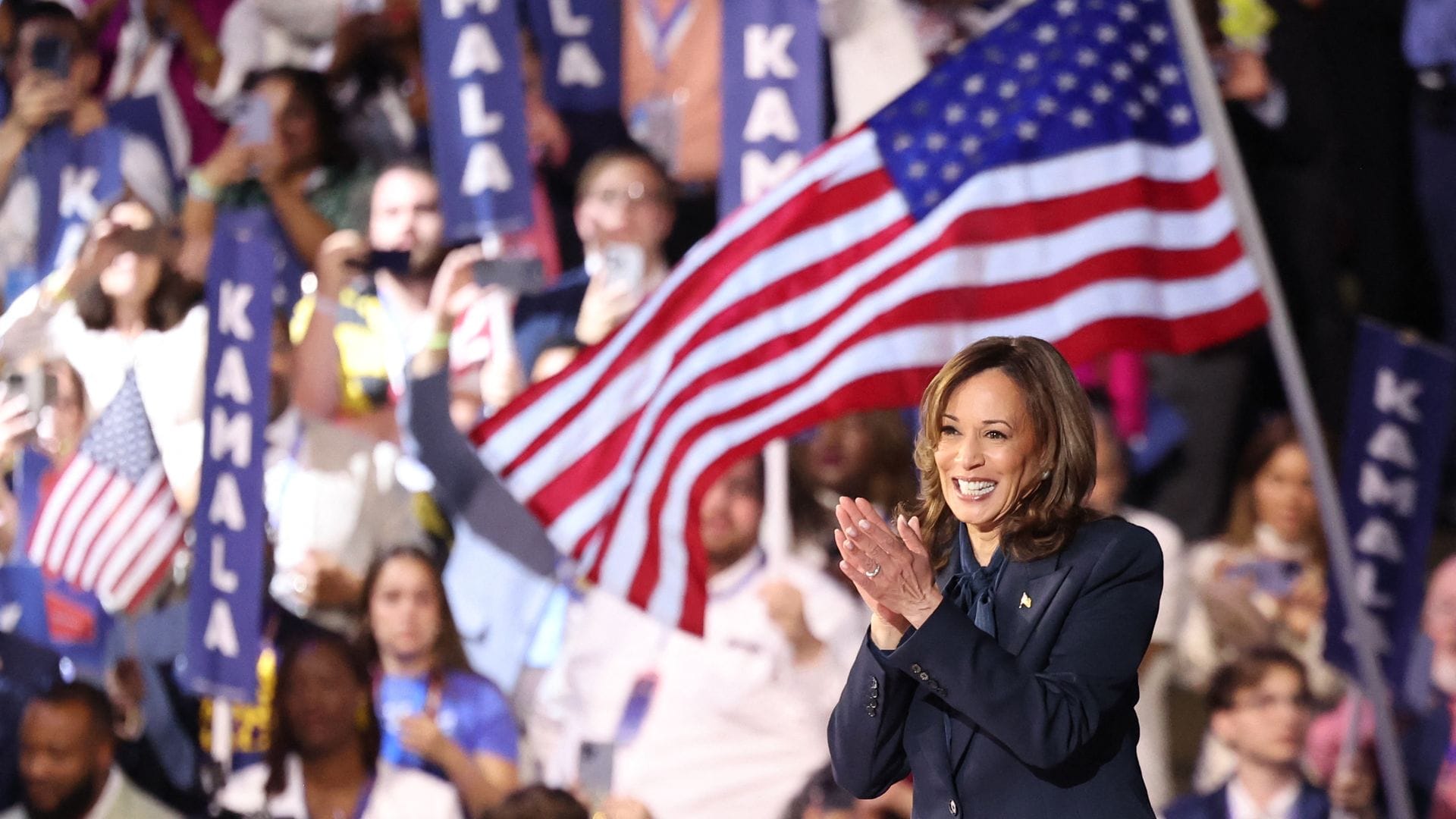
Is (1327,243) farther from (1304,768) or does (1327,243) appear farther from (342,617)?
(342,617)

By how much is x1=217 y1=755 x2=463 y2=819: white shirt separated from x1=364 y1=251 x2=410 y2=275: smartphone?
1.62 meters

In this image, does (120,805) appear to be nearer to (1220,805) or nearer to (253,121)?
(253,121)

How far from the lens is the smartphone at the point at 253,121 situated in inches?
228

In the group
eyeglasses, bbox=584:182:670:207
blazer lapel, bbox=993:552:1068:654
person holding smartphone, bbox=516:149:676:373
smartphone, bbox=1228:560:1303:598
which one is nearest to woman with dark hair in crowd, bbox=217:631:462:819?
person holding smartphone, bbox=516:149:676:373

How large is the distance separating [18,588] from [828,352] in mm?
3702

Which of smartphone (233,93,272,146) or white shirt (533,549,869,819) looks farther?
smartphone (233,93,272,146)

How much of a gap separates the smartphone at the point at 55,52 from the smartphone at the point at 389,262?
1806 millimetres

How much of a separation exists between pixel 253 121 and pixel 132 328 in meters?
0.90

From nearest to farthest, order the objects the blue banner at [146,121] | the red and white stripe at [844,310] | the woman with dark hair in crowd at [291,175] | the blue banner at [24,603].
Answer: the red and white stripe at [844,310] < the woman with dark hair in crowd at [291,175] < the blue banner at [24,603] < the blue banner at [146,121]

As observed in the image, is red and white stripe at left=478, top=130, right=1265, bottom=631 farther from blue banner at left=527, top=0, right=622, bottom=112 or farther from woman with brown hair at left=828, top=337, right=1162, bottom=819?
woman with brown hair at left=828, top=337, right=1162, bottom=819

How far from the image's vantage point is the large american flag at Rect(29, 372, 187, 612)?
5.81 metres

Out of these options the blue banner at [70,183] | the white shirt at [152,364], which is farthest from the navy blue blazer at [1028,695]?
the blue banner at [70,183]

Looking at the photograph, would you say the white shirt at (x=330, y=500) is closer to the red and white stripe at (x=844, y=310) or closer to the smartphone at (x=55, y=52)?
the red and white stripe at (x=844, y=310)

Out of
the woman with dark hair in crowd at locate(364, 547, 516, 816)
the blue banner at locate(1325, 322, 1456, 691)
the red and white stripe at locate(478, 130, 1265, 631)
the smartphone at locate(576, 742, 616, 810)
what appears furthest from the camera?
the woman with dark hair in crowd at locate(364, 547, 516, 816)
